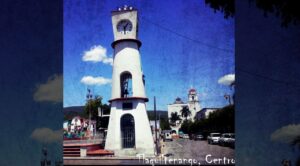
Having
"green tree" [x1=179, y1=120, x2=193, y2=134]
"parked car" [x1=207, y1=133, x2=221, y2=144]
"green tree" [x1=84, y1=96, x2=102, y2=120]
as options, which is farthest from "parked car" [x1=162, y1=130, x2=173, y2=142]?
"green tree" [x1=84, y1=96, x2=102, y2=120]

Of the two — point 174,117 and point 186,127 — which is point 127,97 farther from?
point 186,127

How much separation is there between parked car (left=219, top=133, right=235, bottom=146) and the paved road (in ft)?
0.17

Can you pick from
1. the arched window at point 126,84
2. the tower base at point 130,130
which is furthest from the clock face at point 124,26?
the tower base at point 130,130

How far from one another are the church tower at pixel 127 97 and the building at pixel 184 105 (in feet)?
0.98

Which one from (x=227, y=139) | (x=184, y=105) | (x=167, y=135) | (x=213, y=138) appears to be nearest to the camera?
(x=227, y=139)

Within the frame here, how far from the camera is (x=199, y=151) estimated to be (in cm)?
382

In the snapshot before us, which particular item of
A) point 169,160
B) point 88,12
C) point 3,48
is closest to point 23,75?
point 3,48

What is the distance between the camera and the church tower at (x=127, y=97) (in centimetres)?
403

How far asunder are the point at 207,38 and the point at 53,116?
1878 millimetres

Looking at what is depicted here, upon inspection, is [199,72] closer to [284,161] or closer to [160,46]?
[160,46]

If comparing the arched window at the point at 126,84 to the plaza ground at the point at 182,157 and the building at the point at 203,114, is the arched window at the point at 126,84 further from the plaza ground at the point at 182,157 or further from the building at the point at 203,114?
the building at the point at 203,114

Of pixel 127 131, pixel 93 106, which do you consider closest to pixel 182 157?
pixel 127 131

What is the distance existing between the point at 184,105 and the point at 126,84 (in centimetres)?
71

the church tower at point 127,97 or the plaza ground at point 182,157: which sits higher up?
the church tower at point 127,97
